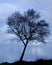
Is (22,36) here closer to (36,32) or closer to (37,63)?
(36,32)

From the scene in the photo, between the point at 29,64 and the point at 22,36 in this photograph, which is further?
the point at 22,36

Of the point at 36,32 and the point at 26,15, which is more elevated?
the point at 26,15

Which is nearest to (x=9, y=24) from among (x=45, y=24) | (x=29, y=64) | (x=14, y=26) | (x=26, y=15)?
(x=14, y=26)

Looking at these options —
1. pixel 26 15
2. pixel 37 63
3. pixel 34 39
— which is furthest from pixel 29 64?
pixel 26 15

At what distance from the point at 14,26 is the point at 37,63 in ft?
46.1

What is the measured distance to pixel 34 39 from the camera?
46875 millimetres

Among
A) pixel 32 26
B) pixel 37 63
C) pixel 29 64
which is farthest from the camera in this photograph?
pixel 32 26

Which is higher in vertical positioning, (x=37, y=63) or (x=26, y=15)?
(x=26, y=15)

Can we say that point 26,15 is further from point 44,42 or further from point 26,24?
point 44,42

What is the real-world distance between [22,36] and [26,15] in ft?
14.8

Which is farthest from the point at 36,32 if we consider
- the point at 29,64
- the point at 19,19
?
the point at 29,64

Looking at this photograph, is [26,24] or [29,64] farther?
[26,24]

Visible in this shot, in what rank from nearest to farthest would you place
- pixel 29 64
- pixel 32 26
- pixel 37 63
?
1. pixel 37 63
2. pixel 29 64
3. pixel 32 26

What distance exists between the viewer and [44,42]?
4744 centimetres
